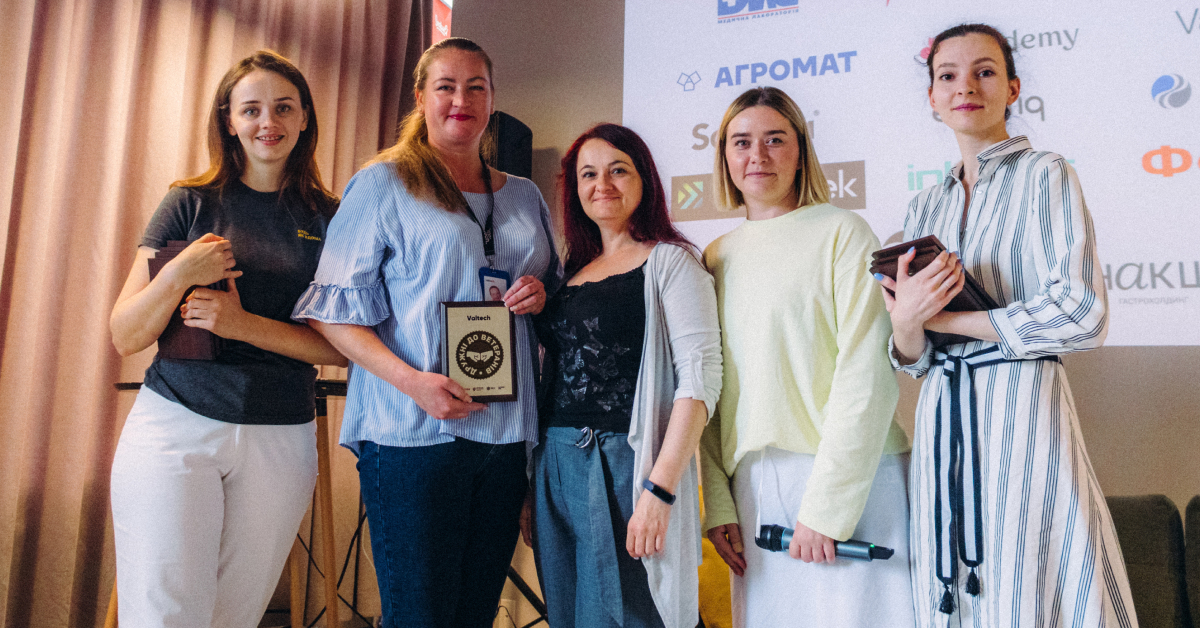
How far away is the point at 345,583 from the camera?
340cm

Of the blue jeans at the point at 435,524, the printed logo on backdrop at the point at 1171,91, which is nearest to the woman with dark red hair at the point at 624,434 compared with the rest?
the blue jeans at the point at 435,524

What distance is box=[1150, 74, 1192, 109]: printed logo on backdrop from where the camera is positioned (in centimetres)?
238

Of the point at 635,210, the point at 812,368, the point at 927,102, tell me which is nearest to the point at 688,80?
the point at 927,102

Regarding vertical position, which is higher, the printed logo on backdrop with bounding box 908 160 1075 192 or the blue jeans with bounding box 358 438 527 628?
the printed logo on backdrop with bounding box 908 160 1075 192

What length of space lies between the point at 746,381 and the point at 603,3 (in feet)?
8.35

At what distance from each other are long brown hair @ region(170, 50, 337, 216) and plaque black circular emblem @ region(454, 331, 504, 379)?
21.3 inches

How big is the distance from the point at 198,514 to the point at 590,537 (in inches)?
30.2

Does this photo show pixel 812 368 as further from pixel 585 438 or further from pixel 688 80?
pixel 688 80

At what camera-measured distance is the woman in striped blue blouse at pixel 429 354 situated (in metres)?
1.46

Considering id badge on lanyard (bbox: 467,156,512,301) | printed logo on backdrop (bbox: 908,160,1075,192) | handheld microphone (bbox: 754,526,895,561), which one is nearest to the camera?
handheld microphone (bbox: 754,526,895,561)

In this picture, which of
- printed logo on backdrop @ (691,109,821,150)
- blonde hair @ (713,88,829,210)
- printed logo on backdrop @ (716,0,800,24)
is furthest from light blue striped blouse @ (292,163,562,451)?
printed logo on backdrop @ (716,0,800,24)

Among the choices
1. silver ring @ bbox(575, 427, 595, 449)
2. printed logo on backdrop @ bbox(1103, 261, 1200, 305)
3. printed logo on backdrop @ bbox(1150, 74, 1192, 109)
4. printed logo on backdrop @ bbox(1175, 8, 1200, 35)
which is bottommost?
silver ring @ bbox(575, 427, 595, 449)

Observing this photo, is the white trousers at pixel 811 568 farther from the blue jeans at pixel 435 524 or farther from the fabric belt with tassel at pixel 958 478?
the blue jeans at pixel 435 524

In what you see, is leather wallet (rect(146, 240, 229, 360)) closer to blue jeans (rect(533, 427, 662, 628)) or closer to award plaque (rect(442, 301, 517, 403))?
award plaque (rect(442, 301, 517, 403))
